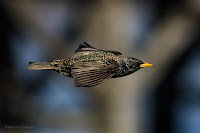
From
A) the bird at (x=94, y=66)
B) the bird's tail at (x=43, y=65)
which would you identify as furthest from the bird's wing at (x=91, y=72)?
the bird's tail at (x=43, y=65)

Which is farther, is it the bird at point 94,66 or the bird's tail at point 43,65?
the bird's tail at point 43,65

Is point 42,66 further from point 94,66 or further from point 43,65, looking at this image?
point 94,66

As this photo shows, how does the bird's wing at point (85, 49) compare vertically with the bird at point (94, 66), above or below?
above

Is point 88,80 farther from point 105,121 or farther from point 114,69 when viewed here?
point 105,121

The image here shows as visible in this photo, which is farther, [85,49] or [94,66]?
[85,49]

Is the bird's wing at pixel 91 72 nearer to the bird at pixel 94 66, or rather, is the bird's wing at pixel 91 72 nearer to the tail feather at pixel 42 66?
the bird at pixel 94 66

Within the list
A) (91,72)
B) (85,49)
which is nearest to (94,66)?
(91,72)

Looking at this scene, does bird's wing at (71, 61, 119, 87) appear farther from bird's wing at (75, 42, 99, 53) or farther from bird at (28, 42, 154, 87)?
bird's wing at (75, 42, 99, 53)

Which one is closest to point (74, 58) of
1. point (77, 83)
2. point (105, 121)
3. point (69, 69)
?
point (69, 69)
